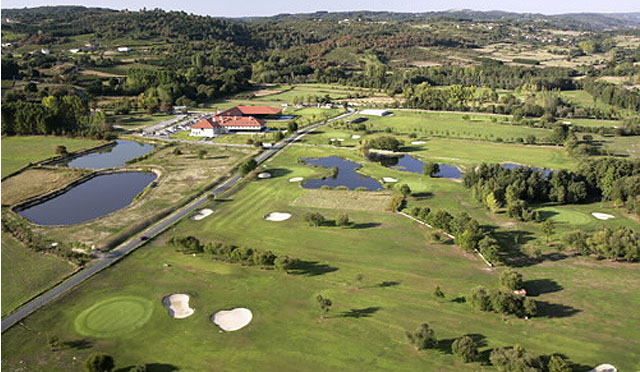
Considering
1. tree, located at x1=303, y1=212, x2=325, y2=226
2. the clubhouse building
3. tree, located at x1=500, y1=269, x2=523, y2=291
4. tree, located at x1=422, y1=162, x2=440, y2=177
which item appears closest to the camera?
tree, located at x1=500, y1=269, x2=523, y2=291

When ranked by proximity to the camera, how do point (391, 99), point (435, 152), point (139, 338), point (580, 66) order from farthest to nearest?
1. point (580, 66)
2. point (391, 99)
3. point (435, 152)
4. point (139, 338)

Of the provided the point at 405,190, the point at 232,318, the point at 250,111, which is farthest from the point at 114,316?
the point at 250,111

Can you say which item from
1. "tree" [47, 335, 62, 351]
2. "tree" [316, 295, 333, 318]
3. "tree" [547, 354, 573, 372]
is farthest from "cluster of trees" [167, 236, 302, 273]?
"tree" [547, 354, 573, 372]

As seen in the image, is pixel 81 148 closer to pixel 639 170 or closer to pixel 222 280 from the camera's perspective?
pixel 222 280

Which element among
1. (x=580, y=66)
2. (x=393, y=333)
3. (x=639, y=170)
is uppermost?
(x=580, y=66)

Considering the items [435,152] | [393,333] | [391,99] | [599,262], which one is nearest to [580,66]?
[391,99]

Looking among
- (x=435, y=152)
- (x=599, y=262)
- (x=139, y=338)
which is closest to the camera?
(x=139, y=338)

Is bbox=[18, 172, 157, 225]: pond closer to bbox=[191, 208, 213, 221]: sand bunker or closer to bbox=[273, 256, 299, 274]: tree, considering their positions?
bbox=[191, 208, 213, 221]: sand bunker

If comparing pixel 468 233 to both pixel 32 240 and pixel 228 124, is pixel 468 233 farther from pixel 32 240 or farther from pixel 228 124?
pixel 228 124
